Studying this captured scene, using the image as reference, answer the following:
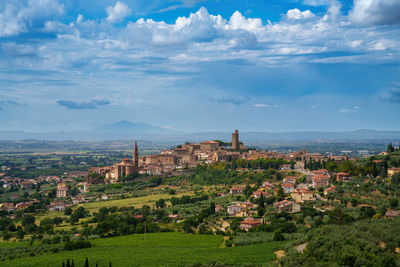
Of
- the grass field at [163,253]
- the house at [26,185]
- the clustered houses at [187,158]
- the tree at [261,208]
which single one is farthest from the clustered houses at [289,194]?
the house at [26,185]

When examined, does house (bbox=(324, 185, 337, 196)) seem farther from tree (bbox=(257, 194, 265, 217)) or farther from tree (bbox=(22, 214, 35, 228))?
tree (bbox=(22, 214, 35, 228))

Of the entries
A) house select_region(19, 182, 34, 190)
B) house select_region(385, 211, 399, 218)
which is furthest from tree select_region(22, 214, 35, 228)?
house select_region(19, 182, 34, 190)

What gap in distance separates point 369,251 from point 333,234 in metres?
3.88

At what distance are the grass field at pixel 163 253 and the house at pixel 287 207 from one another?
371 inches

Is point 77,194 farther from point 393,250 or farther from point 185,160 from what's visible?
point 393,250

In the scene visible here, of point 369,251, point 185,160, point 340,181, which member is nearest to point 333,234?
point 369,251

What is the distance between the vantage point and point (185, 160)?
95438 mm

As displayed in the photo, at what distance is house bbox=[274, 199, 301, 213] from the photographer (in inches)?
1791

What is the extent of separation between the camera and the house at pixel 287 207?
45494mm

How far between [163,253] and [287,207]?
1705 cm

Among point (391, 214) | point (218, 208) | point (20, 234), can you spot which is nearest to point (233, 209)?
point (218, 208)

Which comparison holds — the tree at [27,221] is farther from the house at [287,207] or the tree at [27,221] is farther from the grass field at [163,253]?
the house at [287,207]

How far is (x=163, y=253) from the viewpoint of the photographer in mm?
33594

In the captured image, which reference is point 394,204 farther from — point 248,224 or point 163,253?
point 163,253
